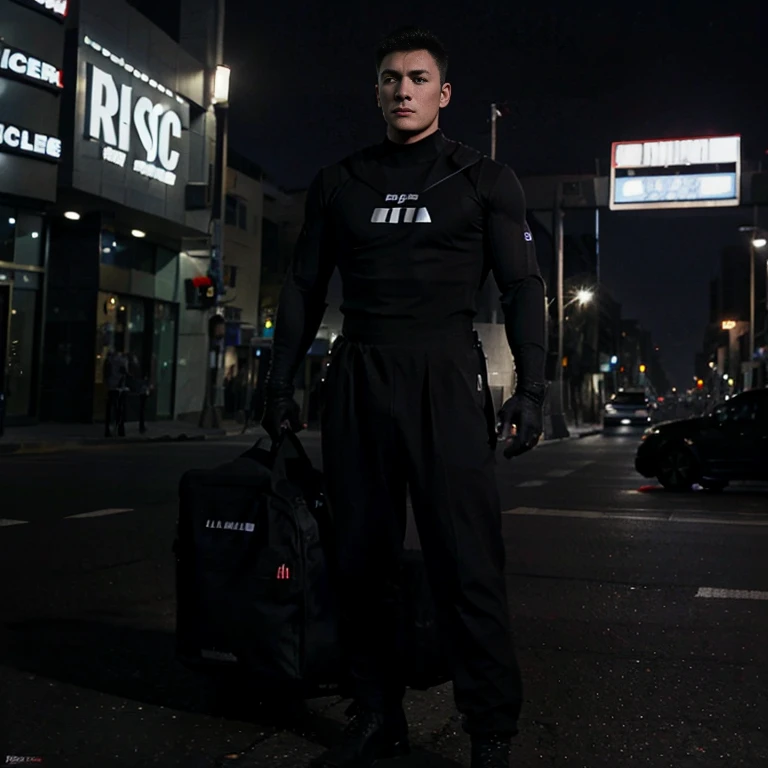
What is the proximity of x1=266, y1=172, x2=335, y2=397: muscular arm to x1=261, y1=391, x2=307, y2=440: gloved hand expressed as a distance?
0.06 ft

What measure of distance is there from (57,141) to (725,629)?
66.2ft

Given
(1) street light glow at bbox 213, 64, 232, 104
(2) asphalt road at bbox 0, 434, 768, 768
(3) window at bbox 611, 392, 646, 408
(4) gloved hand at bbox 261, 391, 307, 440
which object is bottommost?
(2) asphalt road at bbox 0, 434, 768, 768

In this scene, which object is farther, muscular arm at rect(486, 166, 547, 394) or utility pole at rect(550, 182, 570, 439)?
utility pole at rect(550, 182, 570, 439)

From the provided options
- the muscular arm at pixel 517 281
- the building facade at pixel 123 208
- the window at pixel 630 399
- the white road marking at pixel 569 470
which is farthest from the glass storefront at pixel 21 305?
the window at pixel 630 399

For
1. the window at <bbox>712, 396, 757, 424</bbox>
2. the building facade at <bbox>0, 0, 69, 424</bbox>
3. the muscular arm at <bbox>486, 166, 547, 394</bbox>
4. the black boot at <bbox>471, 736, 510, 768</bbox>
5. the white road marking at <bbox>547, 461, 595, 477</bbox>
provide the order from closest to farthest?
the black boot at <bbox>471, 736, 510, 768</bbox> < the muscular arm at <bbox>486, 166, 547, 394</bbox> < the window at <bbox>712, 396, 757, 424</bbox> < the white road marking at <bbox>547, 461, 595, 477</bbox> < the building facade at <bbox>0, 0, 69, 424</bbox>

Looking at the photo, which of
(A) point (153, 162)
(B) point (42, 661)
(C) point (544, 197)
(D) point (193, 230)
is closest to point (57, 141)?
(A) point (153, 162)

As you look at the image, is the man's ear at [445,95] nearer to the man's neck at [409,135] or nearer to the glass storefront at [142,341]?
the man's neck at [409,135]

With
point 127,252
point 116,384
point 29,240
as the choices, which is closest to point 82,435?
point 116,384

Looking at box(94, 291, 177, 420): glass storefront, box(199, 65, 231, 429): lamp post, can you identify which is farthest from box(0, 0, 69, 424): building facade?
box(199, 65, 231, 429): lamp post

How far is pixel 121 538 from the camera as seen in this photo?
7.54m

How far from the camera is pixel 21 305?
2389 centimetres

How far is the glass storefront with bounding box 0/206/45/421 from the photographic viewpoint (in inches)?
910

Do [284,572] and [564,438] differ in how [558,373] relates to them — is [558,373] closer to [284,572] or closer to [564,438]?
[564,438]

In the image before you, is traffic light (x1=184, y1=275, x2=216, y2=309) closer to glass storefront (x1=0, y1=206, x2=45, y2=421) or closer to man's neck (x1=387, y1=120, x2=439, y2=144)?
glass storefront (x1=0, y1=206, x2=45, y2=421)
